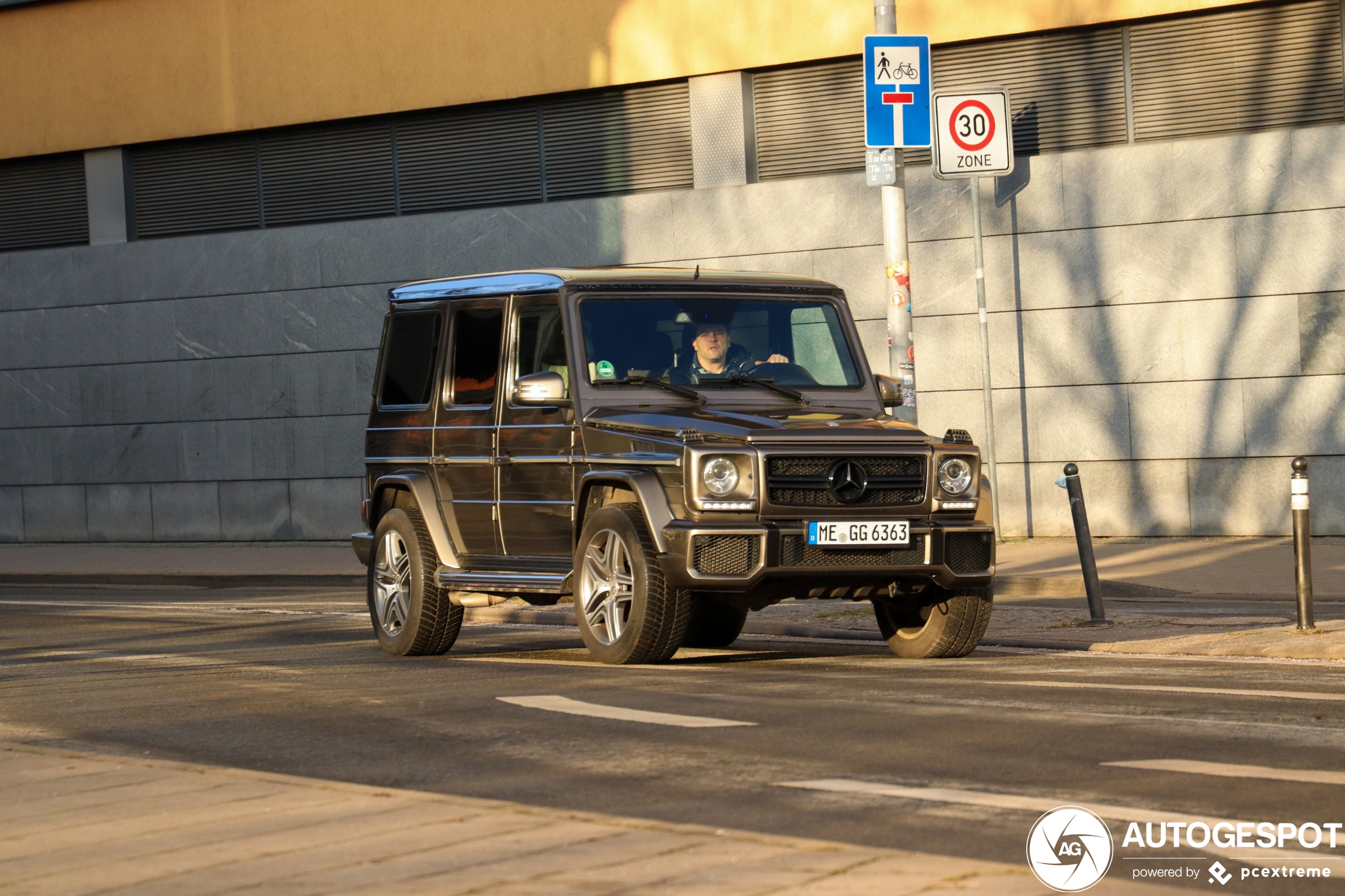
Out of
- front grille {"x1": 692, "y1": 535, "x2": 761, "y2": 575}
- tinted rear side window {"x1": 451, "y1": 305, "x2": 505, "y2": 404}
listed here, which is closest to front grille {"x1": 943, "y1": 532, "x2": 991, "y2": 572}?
front grille {"x1": 692, "y1": 535, "x2": 761, "y2": 575}

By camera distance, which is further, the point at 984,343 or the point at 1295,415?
the point at 984,343

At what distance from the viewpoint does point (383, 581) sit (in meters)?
12.6

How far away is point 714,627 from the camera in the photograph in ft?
41.2

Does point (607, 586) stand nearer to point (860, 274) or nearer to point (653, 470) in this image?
point (653, 470)

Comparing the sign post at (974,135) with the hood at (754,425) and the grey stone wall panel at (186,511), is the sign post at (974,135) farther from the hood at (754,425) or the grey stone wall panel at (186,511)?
the grey stone wall panel at (186,511)

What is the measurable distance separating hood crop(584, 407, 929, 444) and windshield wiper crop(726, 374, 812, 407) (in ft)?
0.84

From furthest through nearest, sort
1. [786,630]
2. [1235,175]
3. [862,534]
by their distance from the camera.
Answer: [1235,175] < [786,630] < [862,534]

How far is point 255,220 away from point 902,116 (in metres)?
14.7

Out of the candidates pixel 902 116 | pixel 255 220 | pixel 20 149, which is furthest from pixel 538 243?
pixel 902 116

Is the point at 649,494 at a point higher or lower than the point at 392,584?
higher

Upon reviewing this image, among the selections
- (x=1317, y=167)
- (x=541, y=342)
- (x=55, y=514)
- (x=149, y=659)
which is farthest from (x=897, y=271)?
(x=55, y=514)

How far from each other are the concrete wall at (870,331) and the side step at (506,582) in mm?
11535

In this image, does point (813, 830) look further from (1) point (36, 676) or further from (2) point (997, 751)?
(1) point (36, 676)

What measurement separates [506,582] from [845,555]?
2.13 m
